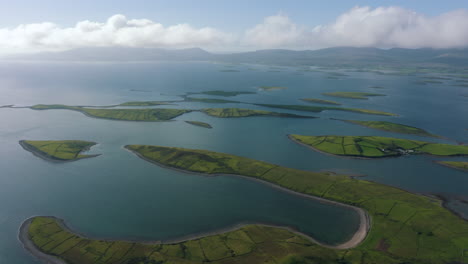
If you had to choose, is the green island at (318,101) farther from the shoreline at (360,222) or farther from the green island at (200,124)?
the shoreline at (360,222)

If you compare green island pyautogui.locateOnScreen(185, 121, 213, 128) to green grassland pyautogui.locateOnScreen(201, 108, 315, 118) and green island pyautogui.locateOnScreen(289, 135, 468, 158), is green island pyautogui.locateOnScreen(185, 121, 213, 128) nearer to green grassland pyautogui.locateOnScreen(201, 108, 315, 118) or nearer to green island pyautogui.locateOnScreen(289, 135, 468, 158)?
green grassland pyautogui.locateOnScreen(201, 108, 315, 118)

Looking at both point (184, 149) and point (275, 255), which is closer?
point (275, 255)

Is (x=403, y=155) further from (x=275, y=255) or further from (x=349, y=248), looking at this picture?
(x=275, y=255)

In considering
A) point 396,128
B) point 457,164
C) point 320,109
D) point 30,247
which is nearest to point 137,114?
point 30,247

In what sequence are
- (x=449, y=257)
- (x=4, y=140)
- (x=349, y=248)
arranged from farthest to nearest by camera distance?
(x=4, y=140) → (x=349, y=248) → (x=449, y=257)

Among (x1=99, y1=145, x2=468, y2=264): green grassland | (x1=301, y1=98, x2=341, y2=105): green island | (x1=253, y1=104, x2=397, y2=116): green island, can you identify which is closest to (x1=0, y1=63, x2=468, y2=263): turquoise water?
(x1=99, y1=145, x2=468, y2=264): green grassland

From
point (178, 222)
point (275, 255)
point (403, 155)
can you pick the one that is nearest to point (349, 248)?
point (275, 255)

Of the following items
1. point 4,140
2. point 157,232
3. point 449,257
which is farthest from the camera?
point 4,140

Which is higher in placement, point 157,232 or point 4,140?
point 4,140
